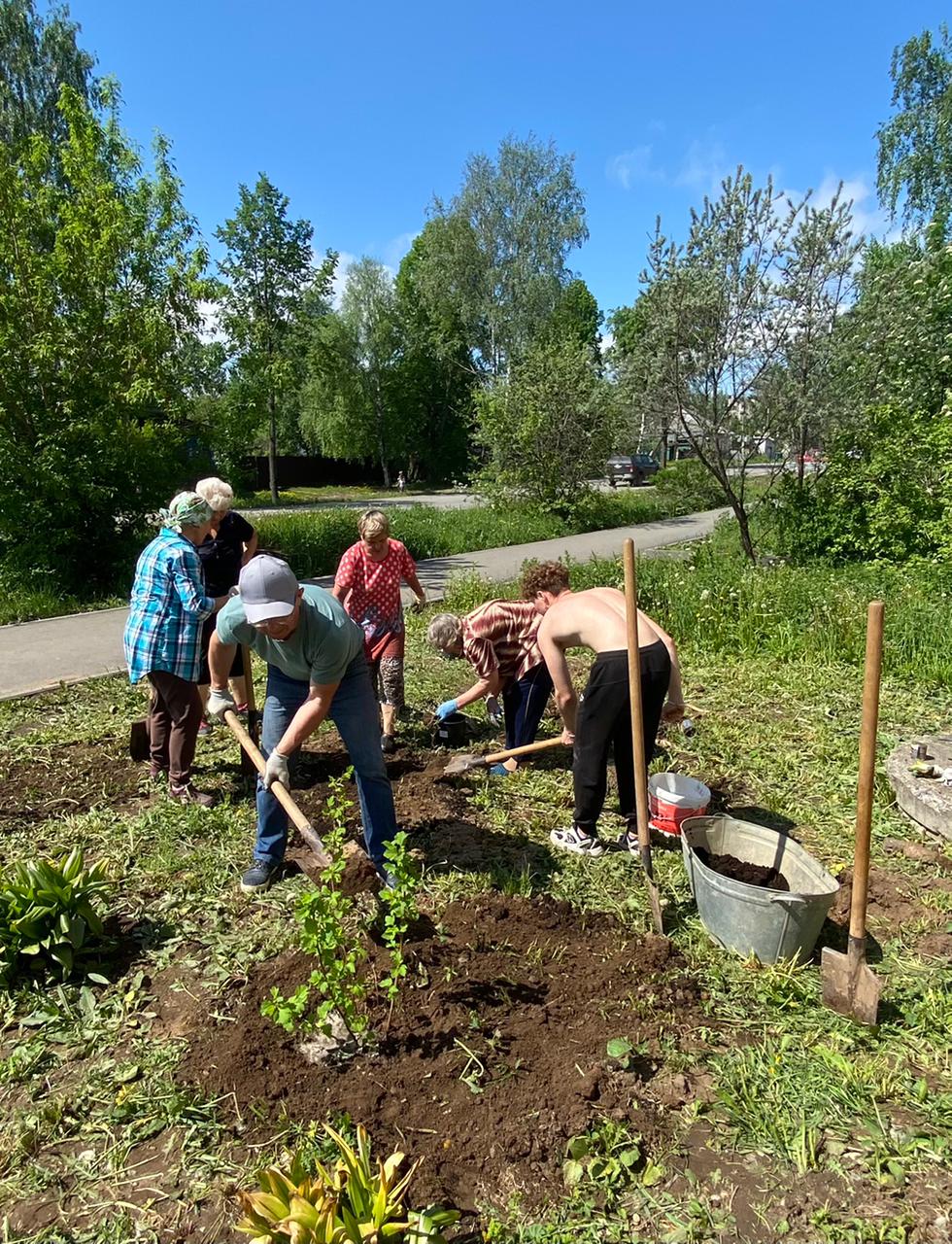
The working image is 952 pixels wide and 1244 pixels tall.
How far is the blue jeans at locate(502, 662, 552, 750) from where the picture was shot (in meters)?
4.58

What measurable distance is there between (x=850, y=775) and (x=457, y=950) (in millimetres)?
2949

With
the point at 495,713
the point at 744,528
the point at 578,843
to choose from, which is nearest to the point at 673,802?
the point at 578,843

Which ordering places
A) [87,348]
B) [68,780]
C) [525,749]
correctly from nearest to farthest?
[525,749] < [68,780] < [87,348]

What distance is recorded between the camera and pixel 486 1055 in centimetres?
246

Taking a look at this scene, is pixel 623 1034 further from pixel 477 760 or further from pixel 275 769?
pixel 477 760

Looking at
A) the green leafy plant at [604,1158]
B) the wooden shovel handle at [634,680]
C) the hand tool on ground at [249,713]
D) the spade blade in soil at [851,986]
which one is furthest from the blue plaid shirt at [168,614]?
the spade blade in soil at [851,986]

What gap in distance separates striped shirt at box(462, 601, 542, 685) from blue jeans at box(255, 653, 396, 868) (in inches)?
46.8

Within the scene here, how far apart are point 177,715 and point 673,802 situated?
2.72m

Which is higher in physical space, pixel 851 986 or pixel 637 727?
pixel 637 727

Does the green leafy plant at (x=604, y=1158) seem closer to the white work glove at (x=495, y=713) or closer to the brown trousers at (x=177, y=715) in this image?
the brown trousers at (x=177, y=715)

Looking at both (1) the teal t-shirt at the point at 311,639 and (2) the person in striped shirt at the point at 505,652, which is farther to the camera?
(2) the person in striped shirt at the point at 505,652

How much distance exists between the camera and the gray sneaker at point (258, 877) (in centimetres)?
342

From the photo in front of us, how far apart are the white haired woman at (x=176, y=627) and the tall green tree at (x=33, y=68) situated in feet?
63.6

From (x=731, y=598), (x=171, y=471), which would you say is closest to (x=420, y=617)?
(x=731, y=598)
